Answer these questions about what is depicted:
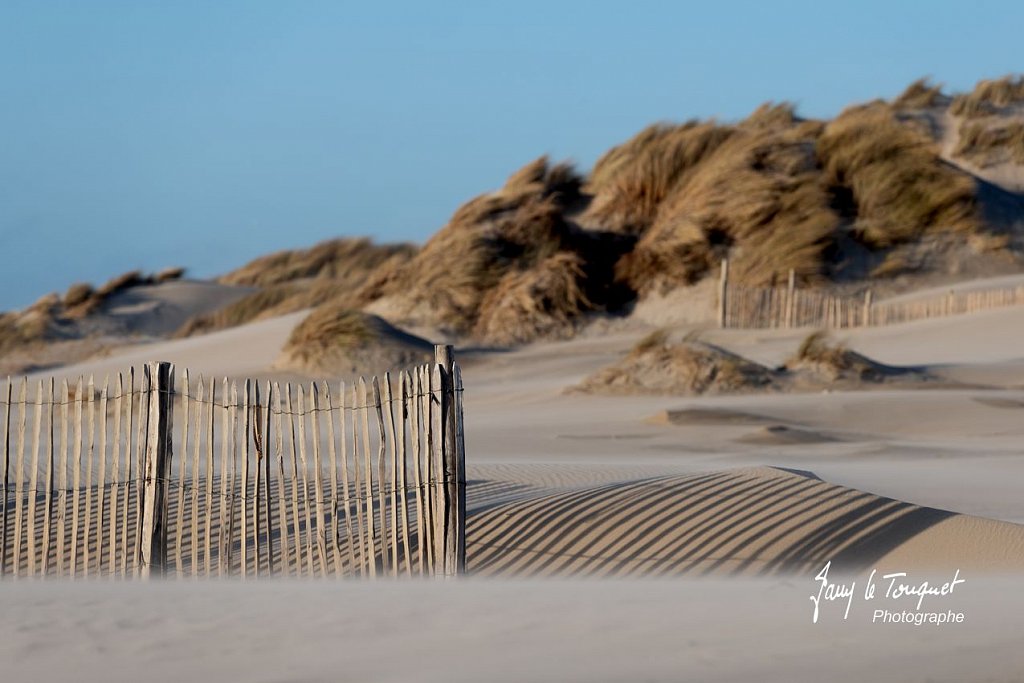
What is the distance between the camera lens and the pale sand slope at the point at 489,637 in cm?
430

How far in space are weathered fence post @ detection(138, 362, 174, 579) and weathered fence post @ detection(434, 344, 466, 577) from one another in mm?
1453

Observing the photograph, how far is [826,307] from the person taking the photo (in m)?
22.7

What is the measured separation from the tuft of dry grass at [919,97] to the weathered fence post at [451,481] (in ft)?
89.3

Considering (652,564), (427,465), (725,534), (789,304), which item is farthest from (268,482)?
(789,304)

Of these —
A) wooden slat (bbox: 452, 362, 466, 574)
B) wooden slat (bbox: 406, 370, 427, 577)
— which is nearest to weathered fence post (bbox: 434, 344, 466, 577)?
wooden slat (bbox: 452, 362, 466, 574)

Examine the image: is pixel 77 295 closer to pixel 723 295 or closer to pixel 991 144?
pixel 723 295

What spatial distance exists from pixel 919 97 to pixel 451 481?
2821 centimetres

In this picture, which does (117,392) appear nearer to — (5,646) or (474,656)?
(5,646)

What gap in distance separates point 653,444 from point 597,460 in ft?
3.45

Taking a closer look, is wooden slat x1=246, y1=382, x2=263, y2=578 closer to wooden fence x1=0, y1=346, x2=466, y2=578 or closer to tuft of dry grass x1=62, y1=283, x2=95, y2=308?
wooden fence x1=0, y1=346, x2=466, y2=578

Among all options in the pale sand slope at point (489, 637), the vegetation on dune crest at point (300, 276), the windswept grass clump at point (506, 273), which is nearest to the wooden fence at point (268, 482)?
the pale sand slope at point (489, 637)

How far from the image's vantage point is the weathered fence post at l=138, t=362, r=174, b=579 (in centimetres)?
738

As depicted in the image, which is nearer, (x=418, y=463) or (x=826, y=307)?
(x=418, y=463)

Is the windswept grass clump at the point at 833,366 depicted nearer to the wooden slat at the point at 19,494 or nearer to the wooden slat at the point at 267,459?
the wooden slat at the point at 267,459
